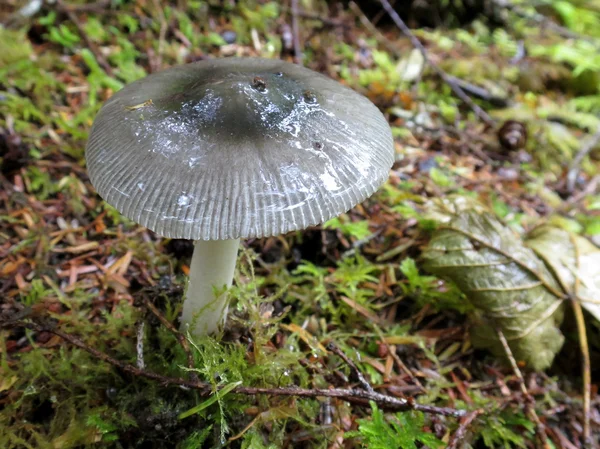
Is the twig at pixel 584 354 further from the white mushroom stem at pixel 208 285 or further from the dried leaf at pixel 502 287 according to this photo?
the white mushroom stem at pixel 208 285

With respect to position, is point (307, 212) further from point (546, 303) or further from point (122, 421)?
point (546, 303)

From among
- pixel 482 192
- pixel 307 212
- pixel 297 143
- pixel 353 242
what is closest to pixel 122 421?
pixel 307 212

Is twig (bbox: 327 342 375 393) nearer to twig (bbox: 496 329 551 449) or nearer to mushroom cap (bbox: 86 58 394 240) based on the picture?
mushroom cap (bbox: 86 58 394 240)

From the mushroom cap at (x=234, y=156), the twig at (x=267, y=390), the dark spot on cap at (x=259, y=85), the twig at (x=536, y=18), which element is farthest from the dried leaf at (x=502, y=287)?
the twig at (x=536, y=18)

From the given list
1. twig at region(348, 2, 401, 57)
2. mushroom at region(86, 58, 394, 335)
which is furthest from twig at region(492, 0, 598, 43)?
mushroom at region(86, 58, 394, 335)

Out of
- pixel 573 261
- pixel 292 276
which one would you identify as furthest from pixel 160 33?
pixel 573 261

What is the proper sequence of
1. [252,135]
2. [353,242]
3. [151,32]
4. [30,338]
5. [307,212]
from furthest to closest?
[151,32], [353,242], [30,338], [252,135], [307,212]

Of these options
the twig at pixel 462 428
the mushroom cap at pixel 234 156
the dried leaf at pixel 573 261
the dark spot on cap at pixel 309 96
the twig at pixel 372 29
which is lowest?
the twig at pixel 462 428
